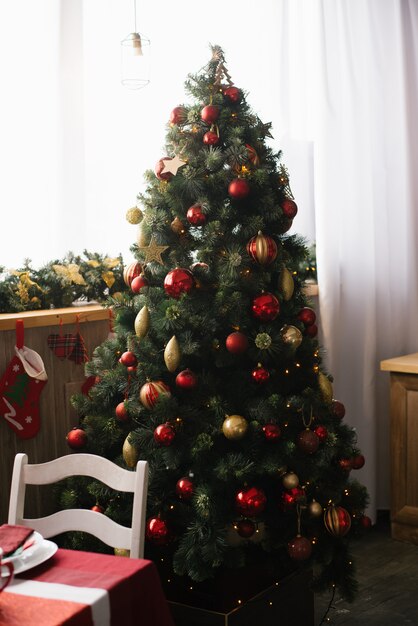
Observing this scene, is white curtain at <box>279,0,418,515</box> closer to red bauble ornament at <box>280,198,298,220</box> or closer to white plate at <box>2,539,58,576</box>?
red bauble ornament at <box>280,198,298,220</box>

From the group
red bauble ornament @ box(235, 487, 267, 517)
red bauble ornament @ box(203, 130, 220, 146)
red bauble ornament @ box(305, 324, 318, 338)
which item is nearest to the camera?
red bauble ornament @ box(235, 487, 267, 517)

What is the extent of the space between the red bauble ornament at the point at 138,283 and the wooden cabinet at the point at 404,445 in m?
1.44

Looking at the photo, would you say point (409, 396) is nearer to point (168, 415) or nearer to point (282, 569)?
point (282, 569)

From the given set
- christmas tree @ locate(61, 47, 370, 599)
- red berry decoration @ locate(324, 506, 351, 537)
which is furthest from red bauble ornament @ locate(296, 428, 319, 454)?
red berry decoration @ locate(324, 506, 351, 537)

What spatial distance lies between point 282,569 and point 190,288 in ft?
2.89

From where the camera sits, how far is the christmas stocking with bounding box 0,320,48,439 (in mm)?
2656

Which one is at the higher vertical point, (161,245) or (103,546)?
(161,245)

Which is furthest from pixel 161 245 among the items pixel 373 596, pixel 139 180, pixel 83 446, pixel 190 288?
pixel 373 596

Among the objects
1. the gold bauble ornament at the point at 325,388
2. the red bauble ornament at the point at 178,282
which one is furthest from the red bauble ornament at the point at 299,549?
the red bauble ornament at the point at 178,282

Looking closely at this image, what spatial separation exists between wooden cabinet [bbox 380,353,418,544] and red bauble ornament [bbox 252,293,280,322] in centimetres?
131

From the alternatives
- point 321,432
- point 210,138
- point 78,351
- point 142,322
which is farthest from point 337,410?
point 210,138

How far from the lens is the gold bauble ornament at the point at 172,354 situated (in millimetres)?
2445

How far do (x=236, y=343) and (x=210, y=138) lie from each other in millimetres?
593

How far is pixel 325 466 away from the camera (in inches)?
102
